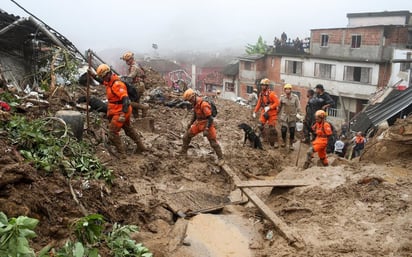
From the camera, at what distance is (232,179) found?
7340 millimetres

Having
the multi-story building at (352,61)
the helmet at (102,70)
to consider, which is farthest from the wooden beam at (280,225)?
the multi-story building at (352,61)

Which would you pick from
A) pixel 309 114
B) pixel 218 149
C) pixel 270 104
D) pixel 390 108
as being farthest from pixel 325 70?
pixel 218 149

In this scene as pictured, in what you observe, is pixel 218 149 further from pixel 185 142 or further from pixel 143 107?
pixel 143 107

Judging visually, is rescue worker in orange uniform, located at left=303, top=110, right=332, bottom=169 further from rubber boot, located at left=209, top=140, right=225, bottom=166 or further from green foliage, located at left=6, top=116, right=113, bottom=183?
green foliage, located at left=6, top=116, right=113, bottom=183

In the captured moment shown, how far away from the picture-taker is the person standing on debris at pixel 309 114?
33.4ft

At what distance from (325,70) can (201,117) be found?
2618cm

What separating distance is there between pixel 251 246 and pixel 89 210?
6.54 feet

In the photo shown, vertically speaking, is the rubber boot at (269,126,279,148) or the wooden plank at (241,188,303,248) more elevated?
the wooden plank at (241,188,303,248)

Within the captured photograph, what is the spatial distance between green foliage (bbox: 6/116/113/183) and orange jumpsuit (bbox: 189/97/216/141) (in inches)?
96.9

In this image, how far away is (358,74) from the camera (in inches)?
1179

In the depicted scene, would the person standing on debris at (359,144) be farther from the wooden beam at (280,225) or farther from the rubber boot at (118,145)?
the rubber boot at (118,145)

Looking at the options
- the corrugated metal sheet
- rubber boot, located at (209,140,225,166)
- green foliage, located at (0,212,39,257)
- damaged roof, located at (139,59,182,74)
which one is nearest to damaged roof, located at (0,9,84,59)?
rubber boot, located at (209,140,225,166)

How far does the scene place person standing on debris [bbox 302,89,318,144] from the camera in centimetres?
1019

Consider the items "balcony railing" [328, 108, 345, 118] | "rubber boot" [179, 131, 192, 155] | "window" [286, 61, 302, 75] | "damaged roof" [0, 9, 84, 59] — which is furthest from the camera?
"window" [286, 61, 302, 75]
